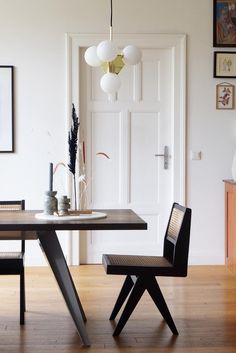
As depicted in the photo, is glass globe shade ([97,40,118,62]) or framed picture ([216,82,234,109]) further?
framed picture ([216,82,234,109])

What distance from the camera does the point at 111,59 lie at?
3432 mm

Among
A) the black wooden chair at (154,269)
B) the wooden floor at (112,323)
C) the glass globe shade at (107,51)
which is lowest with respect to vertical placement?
the wooden floor at (112,323)

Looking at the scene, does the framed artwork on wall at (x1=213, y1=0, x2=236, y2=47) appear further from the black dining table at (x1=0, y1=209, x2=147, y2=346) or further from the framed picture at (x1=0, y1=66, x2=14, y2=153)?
the black dining table at (x1=0, y1=209, x2=147, y2=346)

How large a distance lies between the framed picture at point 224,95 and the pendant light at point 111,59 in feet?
6.47

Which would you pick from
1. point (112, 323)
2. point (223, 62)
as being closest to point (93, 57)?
point (112, 323)

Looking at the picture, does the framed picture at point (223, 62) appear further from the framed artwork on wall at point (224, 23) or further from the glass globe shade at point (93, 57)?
the glass globe shade at point (93, 57)

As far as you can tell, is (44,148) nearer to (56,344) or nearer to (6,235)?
(6,235)

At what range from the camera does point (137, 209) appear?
5496 mm

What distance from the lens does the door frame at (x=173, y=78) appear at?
17.3 ft

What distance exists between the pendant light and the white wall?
1.72m

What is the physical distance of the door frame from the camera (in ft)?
17.3

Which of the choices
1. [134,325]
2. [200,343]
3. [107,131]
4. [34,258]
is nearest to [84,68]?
[107,131]

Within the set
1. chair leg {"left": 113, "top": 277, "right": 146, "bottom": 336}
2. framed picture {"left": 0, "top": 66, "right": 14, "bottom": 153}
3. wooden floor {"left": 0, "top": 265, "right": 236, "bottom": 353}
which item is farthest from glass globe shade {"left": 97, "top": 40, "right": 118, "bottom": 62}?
framed picture {"left": 0, "top": 66, "right": 14, "bottom": 153}

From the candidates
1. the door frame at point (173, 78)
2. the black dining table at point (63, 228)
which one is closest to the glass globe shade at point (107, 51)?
the black dining table at point (63, 228)
